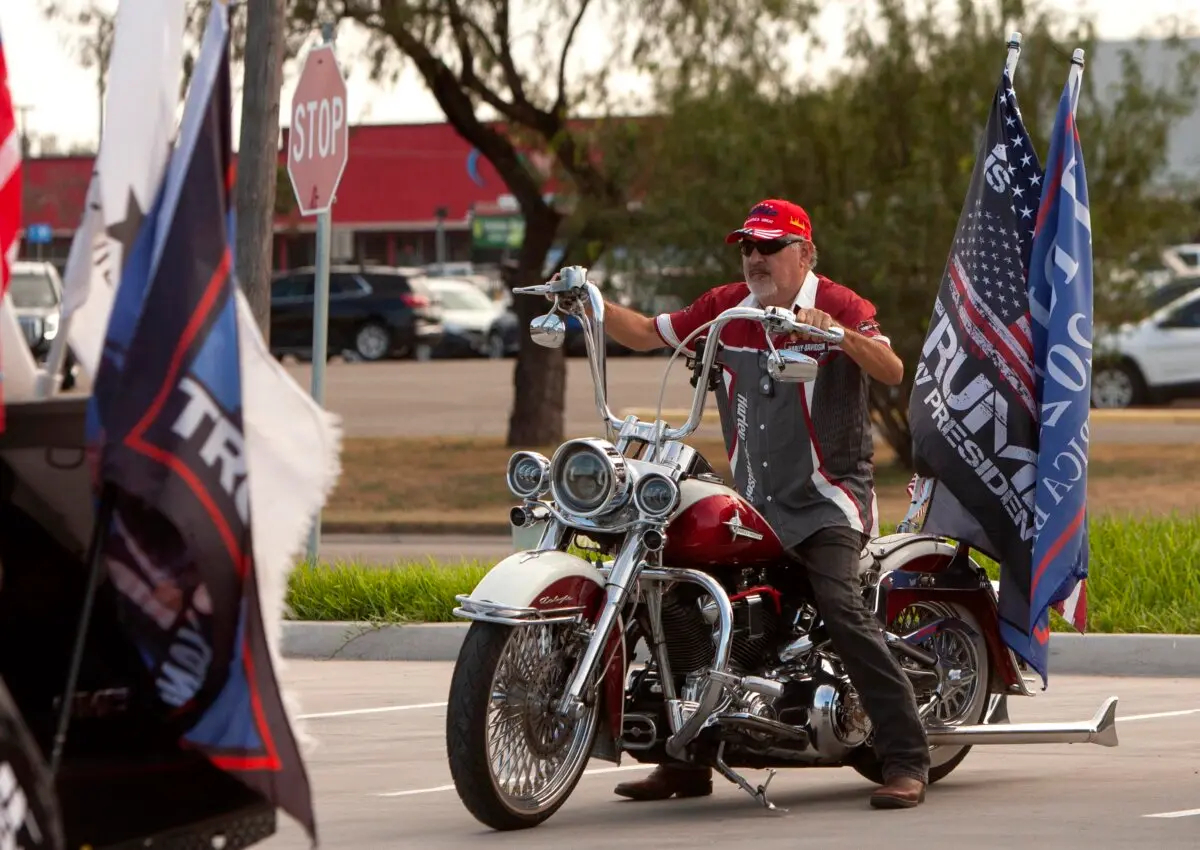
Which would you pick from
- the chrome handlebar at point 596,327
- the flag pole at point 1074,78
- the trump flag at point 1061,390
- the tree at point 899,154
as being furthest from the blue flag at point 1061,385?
the tree at point 899,154

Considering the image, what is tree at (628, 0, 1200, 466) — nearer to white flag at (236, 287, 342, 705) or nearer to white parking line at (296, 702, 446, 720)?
white parking line at (296, 702, 446, 720)

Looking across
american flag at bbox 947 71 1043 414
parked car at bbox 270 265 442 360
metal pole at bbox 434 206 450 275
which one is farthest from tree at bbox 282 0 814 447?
metal pole at bbox 434 206 450 275

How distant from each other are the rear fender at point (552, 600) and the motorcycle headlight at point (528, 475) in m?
0.20

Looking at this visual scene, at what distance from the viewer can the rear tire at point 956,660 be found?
811cm

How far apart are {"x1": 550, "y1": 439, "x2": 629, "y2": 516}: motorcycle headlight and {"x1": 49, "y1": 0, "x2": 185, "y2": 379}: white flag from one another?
250 cm

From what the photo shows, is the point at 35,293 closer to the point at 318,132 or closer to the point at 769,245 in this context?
the point at 318,132

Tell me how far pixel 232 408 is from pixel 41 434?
59cm

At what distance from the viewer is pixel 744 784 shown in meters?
7.31

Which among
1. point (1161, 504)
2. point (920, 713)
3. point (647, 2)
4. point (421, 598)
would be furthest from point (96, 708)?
point (647, 2)

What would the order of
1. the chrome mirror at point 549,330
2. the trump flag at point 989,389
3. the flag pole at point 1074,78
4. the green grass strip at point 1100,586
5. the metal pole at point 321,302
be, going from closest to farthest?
1. the chrome mirror at point 549,330
2. the trump flag at point 989,389
3. the flag pole at point 1074,78
4. the green grass strip at point 1100,586
5. the metal pole at point 321,302

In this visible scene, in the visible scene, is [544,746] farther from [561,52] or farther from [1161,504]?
[561,52]

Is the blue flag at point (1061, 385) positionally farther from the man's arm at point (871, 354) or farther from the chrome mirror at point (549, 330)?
the chrome mirror at point (549, 330)

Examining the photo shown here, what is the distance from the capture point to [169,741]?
4578mm

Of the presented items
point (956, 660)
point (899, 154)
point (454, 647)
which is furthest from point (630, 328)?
point (899, 154)
